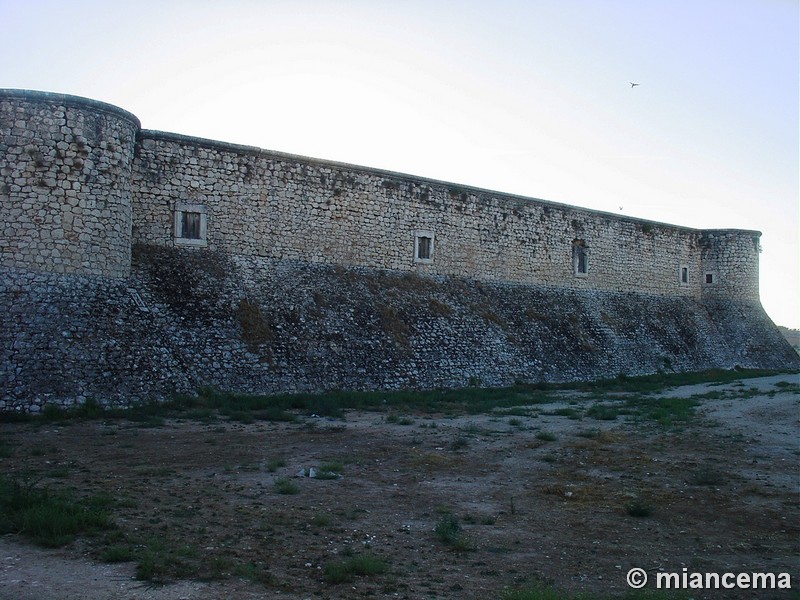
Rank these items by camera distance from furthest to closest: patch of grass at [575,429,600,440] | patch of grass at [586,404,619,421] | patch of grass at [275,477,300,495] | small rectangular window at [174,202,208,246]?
1. small rectangular window at [174,202,208,246]
2. patch of grass at [586,404,619,421]
3. patch of grass at [575,429,600,440]
4. patch of grass at [275,477,300,495]

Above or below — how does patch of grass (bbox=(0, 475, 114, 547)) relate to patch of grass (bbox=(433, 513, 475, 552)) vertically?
above

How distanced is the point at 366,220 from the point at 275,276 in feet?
14.0

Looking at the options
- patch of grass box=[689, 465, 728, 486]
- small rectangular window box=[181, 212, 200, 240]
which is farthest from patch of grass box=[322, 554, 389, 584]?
small rectangular window box=[181, 212, 200, 240]

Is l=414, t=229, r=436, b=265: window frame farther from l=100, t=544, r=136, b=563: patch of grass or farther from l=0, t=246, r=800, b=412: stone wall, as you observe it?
l=100, t=544, r=136, b=563: patch of grass

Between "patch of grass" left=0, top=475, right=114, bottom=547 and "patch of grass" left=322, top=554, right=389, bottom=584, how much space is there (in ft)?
8.41

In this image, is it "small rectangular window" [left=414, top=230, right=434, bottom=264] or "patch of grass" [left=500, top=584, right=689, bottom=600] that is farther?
"small rectangular window" [left=414, top=230, right=434, bottom=264]

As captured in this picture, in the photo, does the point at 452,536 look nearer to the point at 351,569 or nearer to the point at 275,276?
the point at 351,569

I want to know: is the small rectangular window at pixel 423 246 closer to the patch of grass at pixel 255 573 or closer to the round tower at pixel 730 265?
the patch of grass at pixel 255 573

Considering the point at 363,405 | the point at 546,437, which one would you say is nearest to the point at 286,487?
the point at 546,437

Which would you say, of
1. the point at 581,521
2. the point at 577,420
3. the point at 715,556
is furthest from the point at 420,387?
the point at 715,556

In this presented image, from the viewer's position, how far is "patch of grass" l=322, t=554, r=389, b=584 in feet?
19.2

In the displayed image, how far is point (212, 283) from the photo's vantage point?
1861 cm

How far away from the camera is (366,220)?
22844mm

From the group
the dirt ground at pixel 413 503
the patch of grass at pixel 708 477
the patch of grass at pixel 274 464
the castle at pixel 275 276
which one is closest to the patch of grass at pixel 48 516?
the dirt ground at pixel 413 503
